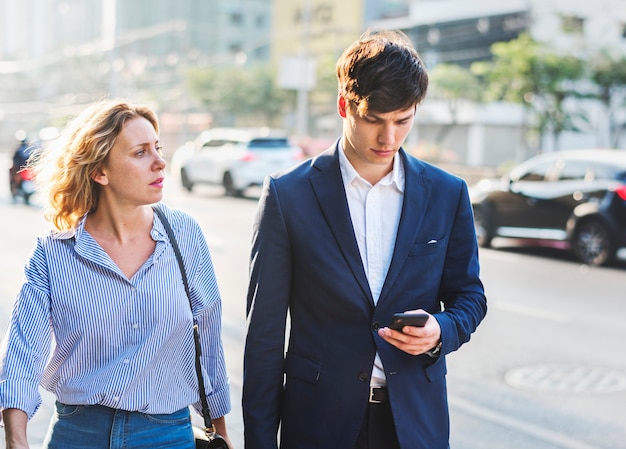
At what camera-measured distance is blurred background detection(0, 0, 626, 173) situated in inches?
1336

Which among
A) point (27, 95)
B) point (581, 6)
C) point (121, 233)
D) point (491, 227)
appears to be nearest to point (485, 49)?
point (581, 6)

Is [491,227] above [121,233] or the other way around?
the other way around

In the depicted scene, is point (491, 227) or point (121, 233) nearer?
point (121, 233)

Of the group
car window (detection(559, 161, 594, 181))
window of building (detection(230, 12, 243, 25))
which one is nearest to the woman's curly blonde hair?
car window (detection(559, 161, 594, 181))

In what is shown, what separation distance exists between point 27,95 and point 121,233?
240 feet

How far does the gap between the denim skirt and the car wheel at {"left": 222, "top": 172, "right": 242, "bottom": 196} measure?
23164 millimetres

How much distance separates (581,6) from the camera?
48.3 metres

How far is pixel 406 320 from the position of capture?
247cm

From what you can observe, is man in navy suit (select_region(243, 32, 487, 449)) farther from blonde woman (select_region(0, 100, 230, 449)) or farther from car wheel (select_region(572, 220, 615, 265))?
car wheel (select_region(572, 220, 615, 265))

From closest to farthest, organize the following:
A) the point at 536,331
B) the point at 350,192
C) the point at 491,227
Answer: the point at 350,192, the point at 536,331, the point at 491,227

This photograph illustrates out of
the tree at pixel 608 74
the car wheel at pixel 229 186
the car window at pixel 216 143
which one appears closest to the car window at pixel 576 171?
the car wheel at pixel 229 186

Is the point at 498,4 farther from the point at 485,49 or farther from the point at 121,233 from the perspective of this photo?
the point at 121,233

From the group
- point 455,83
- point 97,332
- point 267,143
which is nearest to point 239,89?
point 455,83

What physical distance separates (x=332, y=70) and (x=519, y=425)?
141 ft
